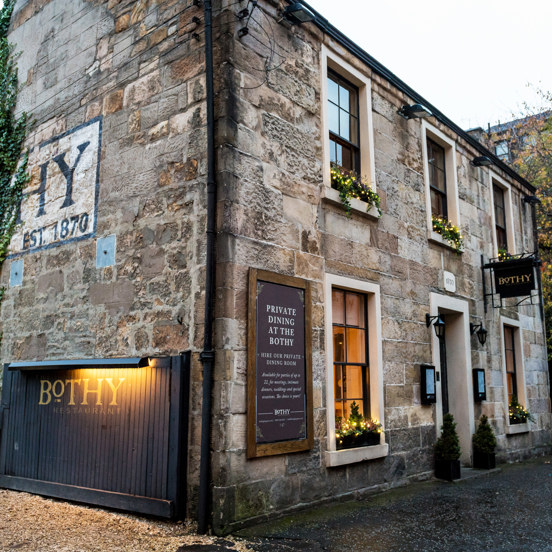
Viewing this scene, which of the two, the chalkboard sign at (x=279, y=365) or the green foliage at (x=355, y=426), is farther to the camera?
the green foliage at (x=355, y=426)

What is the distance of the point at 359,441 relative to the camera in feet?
22.3

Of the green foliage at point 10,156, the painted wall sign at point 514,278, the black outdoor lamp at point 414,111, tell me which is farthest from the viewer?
the painted wall sign at point 514,278

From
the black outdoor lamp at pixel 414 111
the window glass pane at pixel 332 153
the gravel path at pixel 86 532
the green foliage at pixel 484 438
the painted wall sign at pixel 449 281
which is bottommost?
the gravel path at pixel 86 532

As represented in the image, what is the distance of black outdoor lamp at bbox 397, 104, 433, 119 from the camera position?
8.50 m

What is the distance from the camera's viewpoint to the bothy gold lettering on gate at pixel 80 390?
6156 mm

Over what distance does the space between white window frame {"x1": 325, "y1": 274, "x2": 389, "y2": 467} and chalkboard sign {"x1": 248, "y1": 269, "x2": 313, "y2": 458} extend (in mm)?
406

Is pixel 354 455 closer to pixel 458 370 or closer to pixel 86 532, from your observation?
pixel 86 532

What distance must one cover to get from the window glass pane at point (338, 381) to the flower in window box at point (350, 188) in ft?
5.91

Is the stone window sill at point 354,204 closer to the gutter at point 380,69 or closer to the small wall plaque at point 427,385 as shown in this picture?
the gutter at point 380,69

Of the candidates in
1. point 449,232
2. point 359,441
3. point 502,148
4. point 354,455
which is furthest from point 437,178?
point 502,148

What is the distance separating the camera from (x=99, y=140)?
7.10 meters

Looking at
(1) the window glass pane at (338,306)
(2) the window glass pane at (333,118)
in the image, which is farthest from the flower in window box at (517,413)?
(2) the window glass pane at (333,118)

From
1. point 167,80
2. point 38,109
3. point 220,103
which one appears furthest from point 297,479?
point 38,109

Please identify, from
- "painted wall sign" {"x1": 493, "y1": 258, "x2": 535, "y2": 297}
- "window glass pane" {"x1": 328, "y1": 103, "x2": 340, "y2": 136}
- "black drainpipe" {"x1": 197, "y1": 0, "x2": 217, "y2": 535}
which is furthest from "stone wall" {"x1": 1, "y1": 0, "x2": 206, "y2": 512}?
"painted wall sign" {"x1": 493, "y1": 258, "x2": 535, "y2": 297}
